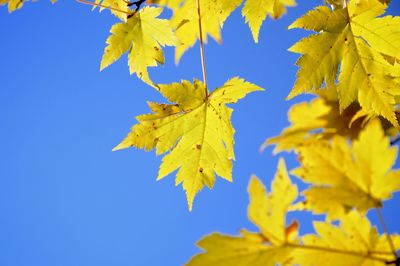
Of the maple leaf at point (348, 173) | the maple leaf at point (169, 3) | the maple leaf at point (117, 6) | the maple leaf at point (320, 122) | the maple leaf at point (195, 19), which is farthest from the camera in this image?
the maple leaf at point (169, 3)

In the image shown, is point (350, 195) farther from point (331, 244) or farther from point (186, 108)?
point (186, 108)

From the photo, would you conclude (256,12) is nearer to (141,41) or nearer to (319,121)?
(141,41)

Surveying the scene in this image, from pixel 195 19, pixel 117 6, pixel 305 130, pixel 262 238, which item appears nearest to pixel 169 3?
pixel 195 19

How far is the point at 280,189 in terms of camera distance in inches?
27.2

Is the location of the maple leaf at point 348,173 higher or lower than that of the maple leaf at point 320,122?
lower

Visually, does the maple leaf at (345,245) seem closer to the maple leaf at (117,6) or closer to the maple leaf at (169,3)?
the maple leaf at (117,6)

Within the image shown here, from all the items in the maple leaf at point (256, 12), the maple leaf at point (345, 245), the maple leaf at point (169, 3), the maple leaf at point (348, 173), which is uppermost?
the maple leaf at point (169, 3)

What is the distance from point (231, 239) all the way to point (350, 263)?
23cm

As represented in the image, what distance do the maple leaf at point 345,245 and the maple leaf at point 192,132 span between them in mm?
594

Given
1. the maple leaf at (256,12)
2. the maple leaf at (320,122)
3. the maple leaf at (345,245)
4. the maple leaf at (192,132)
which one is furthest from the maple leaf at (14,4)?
the maple leaf at (345,245)

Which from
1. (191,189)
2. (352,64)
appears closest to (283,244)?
(191,189)

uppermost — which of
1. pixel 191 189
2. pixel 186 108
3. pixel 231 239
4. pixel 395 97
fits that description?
pixel 186 108

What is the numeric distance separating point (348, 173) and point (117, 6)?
1.08 m

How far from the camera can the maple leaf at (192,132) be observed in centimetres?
133
